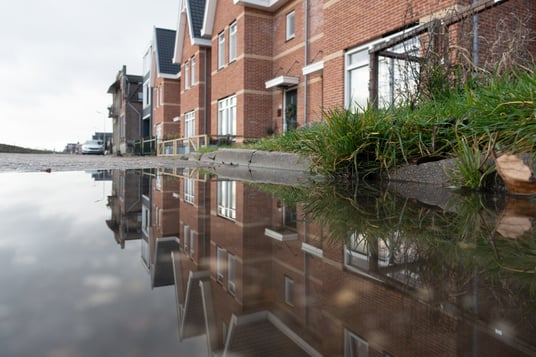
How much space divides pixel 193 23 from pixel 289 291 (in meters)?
22.0

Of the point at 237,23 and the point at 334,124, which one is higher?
the point at 237,23

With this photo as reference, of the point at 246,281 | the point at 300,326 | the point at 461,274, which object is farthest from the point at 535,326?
the point at 246,281

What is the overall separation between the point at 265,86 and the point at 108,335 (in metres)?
16.2

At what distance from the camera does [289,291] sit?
1248mm

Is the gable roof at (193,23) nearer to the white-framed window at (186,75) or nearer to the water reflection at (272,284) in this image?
the white-framed window at (186,75)

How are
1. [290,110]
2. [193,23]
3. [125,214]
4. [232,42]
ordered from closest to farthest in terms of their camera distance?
[125,214]
[290,110]
[232,42]
[193,23]

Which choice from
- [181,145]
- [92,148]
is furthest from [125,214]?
[92,148]

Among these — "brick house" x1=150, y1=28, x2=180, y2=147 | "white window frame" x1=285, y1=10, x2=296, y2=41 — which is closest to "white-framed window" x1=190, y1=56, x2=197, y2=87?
"brick house" x1=150, y1=28, x2=180, y2=147

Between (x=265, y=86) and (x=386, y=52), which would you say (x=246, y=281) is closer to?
(x=386, y=52)

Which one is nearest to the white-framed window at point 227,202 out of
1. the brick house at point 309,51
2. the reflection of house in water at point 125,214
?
the reflection of house in water at point 125,214

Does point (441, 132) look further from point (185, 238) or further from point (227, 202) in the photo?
point (185, 238)

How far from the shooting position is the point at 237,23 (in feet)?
56.0

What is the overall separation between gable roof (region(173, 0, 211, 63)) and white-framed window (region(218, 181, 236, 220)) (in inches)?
659

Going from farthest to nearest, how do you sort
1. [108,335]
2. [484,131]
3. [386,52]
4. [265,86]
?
1. [265,86]
2. [386,52]
3. [484,131]
4. [108,335]
